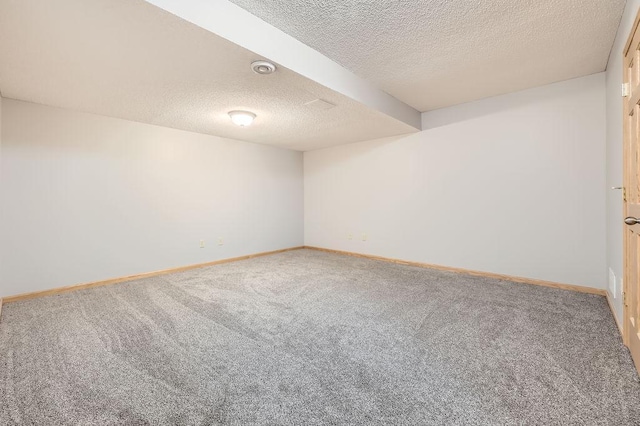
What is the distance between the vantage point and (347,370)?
1.62 metres

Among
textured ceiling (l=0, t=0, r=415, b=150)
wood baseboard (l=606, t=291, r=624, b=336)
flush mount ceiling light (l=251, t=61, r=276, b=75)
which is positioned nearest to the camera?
textured ceiling (l=0, t=0, r=415, b=150)

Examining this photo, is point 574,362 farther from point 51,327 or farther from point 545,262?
point 51,327

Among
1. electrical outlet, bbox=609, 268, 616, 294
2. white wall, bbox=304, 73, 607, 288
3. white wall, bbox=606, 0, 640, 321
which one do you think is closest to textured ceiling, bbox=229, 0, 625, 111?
white wall, bbox=606, 0, 640, 321

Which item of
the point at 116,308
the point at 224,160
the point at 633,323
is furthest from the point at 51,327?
the point at 633,323

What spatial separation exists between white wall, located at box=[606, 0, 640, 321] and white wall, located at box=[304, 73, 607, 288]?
11.8 inches

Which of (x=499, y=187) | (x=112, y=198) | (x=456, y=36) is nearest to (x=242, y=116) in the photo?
(x=112, y=198)

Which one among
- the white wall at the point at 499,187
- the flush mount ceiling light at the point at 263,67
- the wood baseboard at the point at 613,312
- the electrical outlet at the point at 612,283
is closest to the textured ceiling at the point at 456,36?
the flush mount ceiling light at the point at 263,67

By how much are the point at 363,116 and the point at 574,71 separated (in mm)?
2174

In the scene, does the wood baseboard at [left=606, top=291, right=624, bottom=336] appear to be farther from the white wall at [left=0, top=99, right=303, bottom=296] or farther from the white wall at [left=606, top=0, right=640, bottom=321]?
the white wall at [left=0, top=99, right=303, bottom=296]

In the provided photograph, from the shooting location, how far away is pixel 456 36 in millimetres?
2203

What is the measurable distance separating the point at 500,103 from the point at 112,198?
16.7 feet

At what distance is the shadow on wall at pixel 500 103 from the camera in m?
2.97

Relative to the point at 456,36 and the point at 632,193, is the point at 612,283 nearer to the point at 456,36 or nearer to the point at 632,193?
the point at 632,193

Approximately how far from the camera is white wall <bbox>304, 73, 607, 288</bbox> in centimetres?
291
